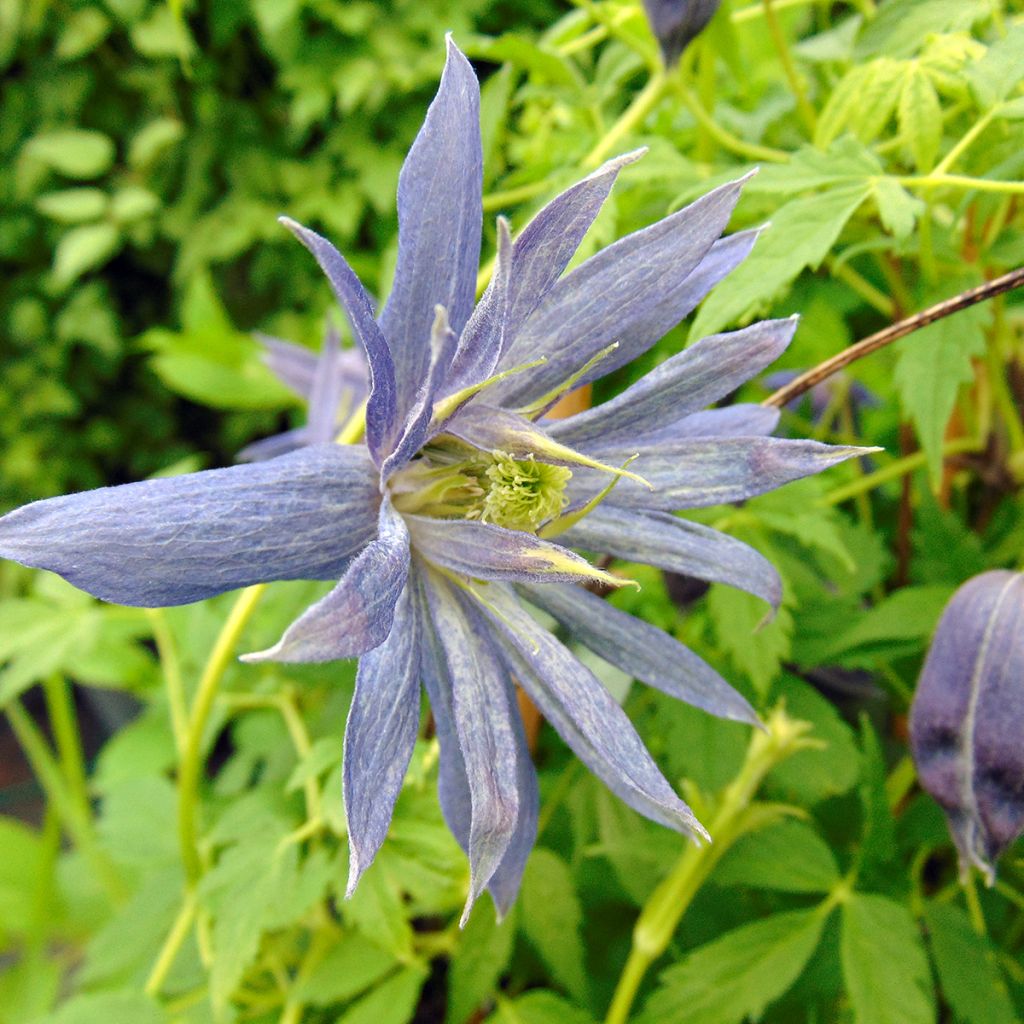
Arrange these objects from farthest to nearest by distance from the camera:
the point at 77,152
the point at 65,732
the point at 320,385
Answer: the point at 77,152, the point at 65,732, the point at 320,385

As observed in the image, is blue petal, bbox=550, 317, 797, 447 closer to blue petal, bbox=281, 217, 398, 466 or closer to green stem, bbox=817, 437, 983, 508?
blue petal, bbox=281, 217, 398, 466

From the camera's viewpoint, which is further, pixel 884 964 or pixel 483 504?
pixel 884 964

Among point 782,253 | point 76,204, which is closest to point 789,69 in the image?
point 782,253

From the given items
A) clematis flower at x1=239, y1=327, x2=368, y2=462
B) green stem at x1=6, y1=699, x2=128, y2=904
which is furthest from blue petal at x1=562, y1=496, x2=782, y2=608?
green stem at x1=6, y1=699, x2=128, y2=904

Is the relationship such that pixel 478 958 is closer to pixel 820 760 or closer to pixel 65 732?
pixel 820 760

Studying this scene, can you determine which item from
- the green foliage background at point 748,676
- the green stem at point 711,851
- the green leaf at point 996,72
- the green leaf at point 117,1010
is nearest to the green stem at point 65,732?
the green foliage background at point 748,676

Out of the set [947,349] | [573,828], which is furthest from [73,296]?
[947,349]

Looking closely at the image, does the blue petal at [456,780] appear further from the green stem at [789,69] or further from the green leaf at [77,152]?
the green leaf at [77,152]

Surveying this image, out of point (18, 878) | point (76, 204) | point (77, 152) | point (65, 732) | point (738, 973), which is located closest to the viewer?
point (738, 973)
